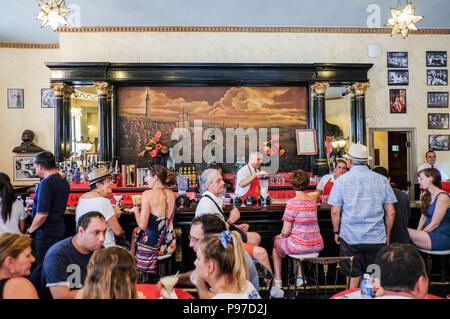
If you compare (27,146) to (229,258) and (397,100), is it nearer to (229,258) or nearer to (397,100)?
(229,258)

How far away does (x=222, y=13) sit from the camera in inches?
267

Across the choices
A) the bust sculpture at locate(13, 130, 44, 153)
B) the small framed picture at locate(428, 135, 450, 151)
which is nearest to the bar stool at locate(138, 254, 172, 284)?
the bust sculpture at locate(13, 130, 44, 153)

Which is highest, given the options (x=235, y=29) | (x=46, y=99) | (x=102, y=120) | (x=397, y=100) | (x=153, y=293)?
(x=235, y=29)

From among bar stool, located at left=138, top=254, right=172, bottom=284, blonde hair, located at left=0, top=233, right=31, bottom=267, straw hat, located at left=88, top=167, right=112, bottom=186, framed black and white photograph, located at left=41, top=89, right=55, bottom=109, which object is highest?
framed black and white photograph, located at left=41, top=89, right=55, bottom=109

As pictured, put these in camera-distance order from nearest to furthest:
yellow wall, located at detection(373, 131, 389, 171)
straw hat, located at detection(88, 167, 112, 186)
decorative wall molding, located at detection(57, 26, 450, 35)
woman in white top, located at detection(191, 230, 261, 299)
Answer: woman in white top, located at detection(191, 230, 261, 299)
straw hat, located at detection(88, 167, 112, 186)
decorative wall molding, located at detection(57, 26, 450, 35)
yellow wall, located at detection(373, 131, 389, 171)

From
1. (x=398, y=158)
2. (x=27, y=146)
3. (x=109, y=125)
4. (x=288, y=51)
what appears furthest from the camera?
(x=398, y=158)

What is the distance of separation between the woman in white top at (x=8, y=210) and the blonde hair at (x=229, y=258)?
2.35 m

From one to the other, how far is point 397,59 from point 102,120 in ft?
23.3

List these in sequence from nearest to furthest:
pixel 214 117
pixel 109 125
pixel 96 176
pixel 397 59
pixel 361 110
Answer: pixel 96 176, pixel 109 125, pixel 361 110, pixel 214 117, pixel 397 59

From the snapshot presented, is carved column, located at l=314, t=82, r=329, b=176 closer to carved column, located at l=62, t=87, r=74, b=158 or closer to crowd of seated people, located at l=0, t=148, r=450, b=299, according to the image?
crowd of seated people, located at l=0, t=148, r=450, b=299

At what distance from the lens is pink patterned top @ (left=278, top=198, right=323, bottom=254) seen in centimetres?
306

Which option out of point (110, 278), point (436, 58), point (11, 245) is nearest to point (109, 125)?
point (11, 245)

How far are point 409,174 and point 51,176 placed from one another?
7840 mm

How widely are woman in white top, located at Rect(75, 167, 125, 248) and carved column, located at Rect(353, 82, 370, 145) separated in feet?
19.1
